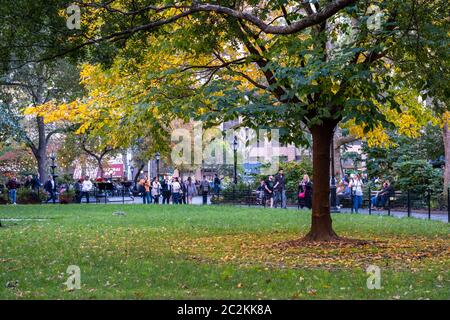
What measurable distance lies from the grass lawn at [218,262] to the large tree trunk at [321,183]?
88 centimetres

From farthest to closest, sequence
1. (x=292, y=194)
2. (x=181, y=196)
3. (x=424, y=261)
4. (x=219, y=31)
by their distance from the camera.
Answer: (x=181, y=196)
(x=292, y=194)
(x=219, y=31)
(x=424, y=261)

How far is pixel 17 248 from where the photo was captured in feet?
45.3

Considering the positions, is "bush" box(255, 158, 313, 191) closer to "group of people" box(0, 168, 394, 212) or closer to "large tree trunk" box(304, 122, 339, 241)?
"group of people" box(0, 168, 394, 212)

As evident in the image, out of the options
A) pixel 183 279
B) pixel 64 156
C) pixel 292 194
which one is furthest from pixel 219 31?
pixel 64 156

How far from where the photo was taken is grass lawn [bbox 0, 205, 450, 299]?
8531 millimetres

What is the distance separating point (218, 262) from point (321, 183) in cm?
426

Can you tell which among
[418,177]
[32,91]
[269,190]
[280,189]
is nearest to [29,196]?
[32,91]

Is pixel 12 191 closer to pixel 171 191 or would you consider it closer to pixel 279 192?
pixel 171 191

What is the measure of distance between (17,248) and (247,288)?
6783 mm

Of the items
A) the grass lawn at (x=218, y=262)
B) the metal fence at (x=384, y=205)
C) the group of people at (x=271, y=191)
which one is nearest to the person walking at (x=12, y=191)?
the group of people at (x=271, y=191)

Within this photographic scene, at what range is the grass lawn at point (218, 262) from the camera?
8531 millimetres

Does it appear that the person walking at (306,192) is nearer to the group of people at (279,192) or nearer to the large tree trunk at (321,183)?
the group of people at (279,192)

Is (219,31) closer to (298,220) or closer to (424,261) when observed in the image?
(424,261)

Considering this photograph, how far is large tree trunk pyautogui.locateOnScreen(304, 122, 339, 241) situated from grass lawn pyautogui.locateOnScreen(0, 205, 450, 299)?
0.88 metres
